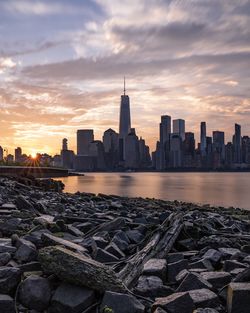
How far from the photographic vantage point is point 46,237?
7.23 meters

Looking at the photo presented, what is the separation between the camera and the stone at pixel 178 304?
5.13 meters

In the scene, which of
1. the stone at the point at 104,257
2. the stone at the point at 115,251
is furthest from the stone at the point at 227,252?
the stone at the point at 104,257

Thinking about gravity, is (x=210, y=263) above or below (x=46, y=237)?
below

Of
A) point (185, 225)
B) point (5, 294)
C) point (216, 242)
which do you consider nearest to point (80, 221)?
point (185, 225)

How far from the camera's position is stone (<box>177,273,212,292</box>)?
5949 millimetres

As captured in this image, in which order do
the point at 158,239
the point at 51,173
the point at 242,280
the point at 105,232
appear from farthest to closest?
the point at 51,173
the point at 105,232
the point at 158,239
the point at 242,280

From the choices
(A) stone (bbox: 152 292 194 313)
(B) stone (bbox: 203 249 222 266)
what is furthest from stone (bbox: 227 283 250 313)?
(B) stone (bbox: 203 249 222 266)

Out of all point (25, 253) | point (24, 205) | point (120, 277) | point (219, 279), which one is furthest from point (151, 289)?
point (24, 205)

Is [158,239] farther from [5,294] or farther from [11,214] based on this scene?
[11,214]

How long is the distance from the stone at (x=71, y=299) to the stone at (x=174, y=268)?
5.66 ft

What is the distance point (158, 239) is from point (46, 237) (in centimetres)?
266

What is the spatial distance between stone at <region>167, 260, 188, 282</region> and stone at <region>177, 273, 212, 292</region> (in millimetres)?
689

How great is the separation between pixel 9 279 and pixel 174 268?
265cm

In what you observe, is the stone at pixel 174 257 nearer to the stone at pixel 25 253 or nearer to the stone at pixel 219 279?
the stone at pixel 219 279
